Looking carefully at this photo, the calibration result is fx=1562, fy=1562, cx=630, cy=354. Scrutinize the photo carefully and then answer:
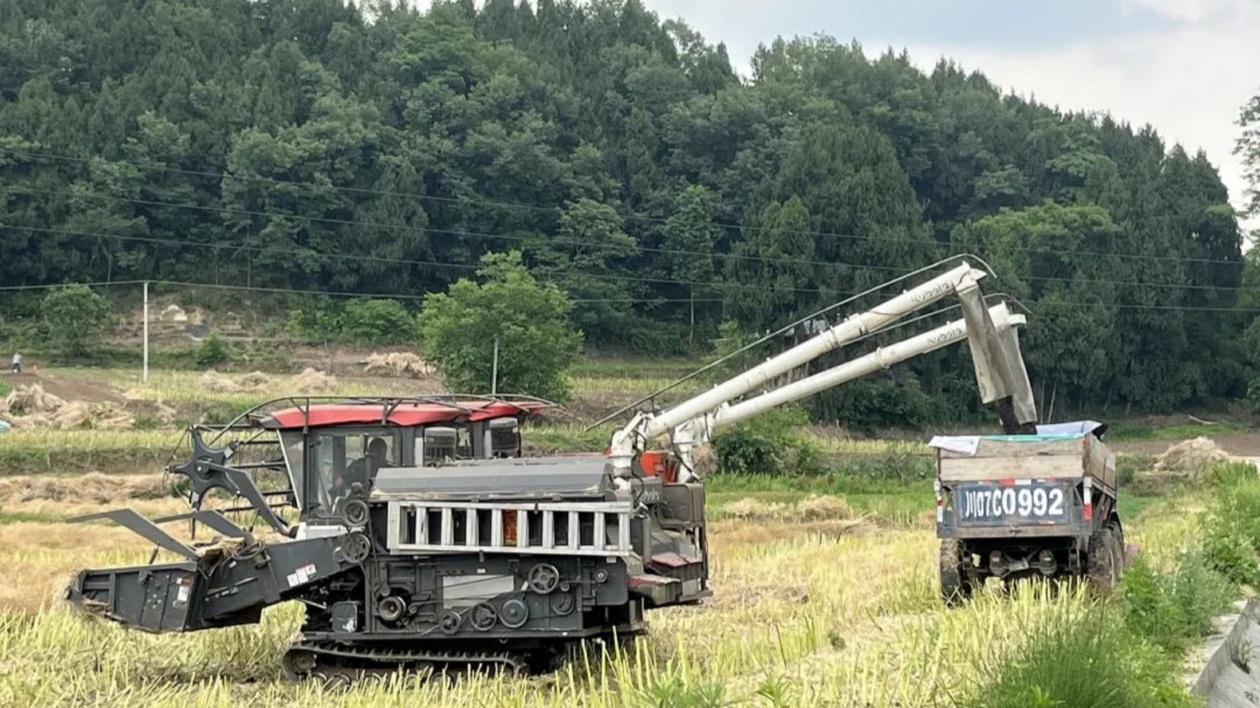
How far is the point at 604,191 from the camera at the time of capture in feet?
330

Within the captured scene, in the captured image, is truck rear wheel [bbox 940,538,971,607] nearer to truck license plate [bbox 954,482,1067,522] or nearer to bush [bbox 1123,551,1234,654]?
truck license plate [bbox 954,482,1067,522]

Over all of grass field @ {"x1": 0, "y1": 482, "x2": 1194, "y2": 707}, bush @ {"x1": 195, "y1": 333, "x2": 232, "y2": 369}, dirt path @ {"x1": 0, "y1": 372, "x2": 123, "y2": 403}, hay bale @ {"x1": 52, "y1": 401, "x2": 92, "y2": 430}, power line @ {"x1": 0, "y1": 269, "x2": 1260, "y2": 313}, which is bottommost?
grass field @ {"x1": 0, "y1": 482, "x2": 1194, "y2": 707}

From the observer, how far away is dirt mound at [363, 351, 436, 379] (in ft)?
229

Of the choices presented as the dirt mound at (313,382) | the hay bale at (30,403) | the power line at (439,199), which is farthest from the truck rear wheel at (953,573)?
the power line at (439,199)

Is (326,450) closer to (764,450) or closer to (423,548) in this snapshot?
(423,548)

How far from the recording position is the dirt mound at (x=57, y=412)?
2020 inches

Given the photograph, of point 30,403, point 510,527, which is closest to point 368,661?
point 510,527

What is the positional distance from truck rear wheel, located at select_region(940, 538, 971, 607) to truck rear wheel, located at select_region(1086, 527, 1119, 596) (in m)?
1.42

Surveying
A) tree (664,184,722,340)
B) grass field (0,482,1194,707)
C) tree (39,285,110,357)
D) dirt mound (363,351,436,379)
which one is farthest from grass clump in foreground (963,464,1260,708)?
tree (664,184,722,340)

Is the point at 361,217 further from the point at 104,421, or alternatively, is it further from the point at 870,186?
the point at 104,421

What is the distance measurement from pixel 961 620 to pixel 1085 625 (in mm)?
2077

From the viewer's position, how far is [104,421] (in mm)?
51844

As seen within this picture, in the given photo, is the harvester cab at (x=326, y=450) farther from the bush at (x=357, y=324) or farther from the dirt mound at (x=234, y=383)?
the bush at (x=357, y=324)

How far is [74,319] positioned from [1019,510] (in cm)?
6243
